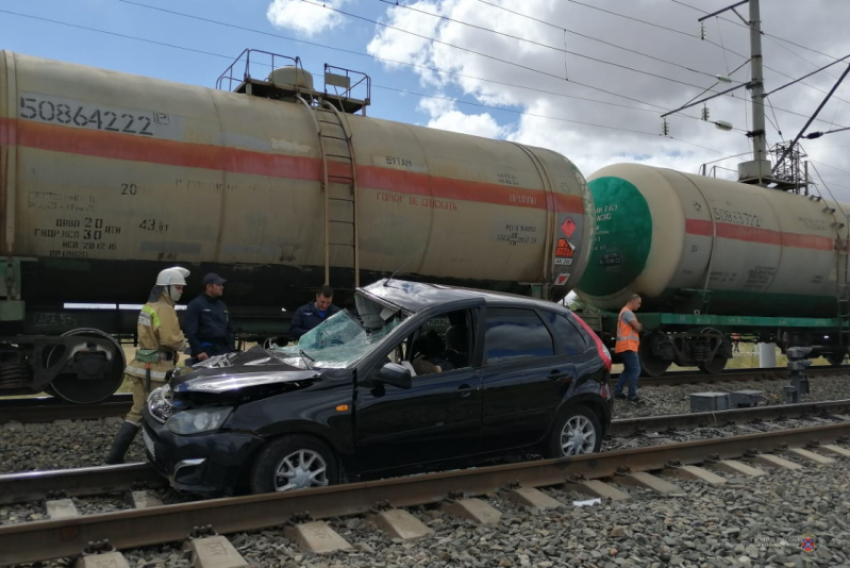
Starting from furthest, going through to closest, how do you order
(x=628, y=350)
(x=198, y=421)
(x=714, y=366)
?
(x=714, y=366)
(x=628, y=350)
(x=198, y=421)

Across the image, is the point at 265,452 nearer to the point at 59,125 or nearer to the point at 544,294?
the point at 59,125

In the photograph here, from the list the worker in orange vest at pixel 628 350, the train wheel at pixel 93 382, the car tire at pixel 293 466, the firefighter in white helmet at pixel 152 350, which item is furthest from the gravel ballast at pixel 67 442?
the car tire at pixel 293 466

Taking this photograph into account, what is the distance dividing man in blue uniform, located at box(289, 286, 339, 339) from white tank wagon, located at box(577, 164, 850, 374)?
730 cm

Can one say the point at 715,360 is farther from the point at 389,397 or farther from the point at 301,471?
the point at 301,471

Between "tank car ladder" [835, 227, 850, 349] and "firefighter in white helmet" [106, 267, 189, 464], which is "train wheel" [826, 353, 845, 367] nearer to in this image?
"tank car ladder" [835, 227, 850, 349]

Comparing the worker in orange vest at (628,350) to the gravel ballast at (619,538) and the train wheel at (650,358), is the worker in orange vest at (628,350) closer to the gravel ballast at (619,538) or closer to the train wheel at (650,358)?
the train wheel at (650,358)

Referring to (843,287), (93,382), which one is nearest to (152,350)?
(93,382)

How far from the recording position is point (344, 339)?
5.59 m

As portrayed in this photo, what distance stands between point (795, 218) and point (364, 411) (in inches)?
506

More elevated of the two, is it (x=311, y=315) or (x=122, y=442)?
(x=311, y=315)

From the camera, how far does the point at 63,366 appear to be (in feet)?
25.6

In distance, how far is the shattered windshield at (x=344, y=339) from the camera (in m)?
5.14

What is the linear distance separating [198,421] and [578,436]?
10.6ft

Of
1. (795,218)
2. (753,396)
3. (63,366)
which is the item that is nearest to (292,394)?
(63,366)
